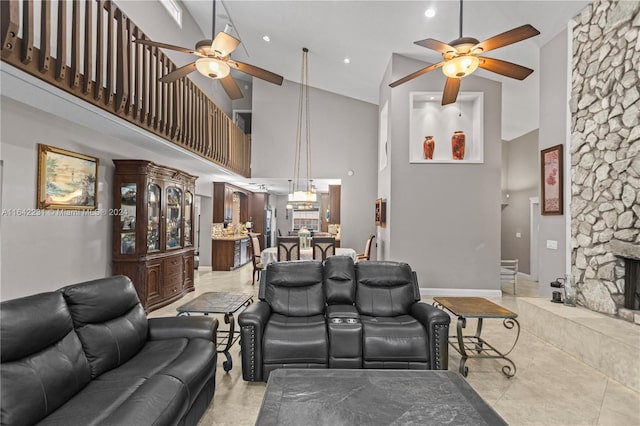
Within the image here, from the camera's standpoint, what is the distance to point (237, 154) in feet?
25.5

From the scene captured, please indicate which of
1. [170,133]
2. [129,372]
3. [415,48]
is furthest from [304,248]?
[129,372]

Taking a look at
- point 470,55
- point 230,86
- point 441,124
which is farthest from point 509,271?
point 230,86

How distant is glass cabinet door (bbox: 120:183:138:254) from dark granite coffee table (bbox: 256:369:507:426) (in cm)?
368

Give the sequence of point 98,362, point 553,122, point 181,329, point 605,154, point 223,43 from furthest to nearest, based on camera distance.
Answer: point 553,122 → point 605,154 → point 223,43 → point 181,329 → point 98,362

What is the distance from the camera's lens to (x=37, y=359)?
1.63m

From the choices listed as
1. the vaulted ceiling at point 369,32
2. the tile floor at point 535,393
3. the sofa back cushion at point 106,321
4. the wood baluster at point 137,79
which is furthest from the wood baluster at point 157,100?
the tile floor at point 535,393

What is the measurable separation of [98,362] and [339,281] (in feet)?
7.05

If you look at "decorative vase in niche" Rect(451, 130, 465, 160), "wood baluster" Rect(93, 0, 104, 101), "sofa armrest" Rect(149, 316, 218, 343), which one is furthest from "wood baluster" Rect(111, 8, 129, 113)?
"decorative vase in niche" Rect(451, 130, 465, 160)

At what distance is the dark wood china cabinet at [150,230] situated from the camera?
459 centimetres

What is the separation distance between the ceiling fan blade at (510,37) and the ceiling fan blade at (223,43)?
7.15ft

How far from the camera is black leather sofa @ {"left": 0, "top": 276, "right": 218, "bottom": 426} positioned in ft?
4.94

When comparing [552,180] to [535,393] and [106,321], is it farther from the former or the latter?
[106,321]

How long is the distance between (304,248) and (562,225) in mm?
4451

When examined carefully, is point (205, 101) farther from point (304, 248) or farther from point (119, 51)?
point (304, 248)
